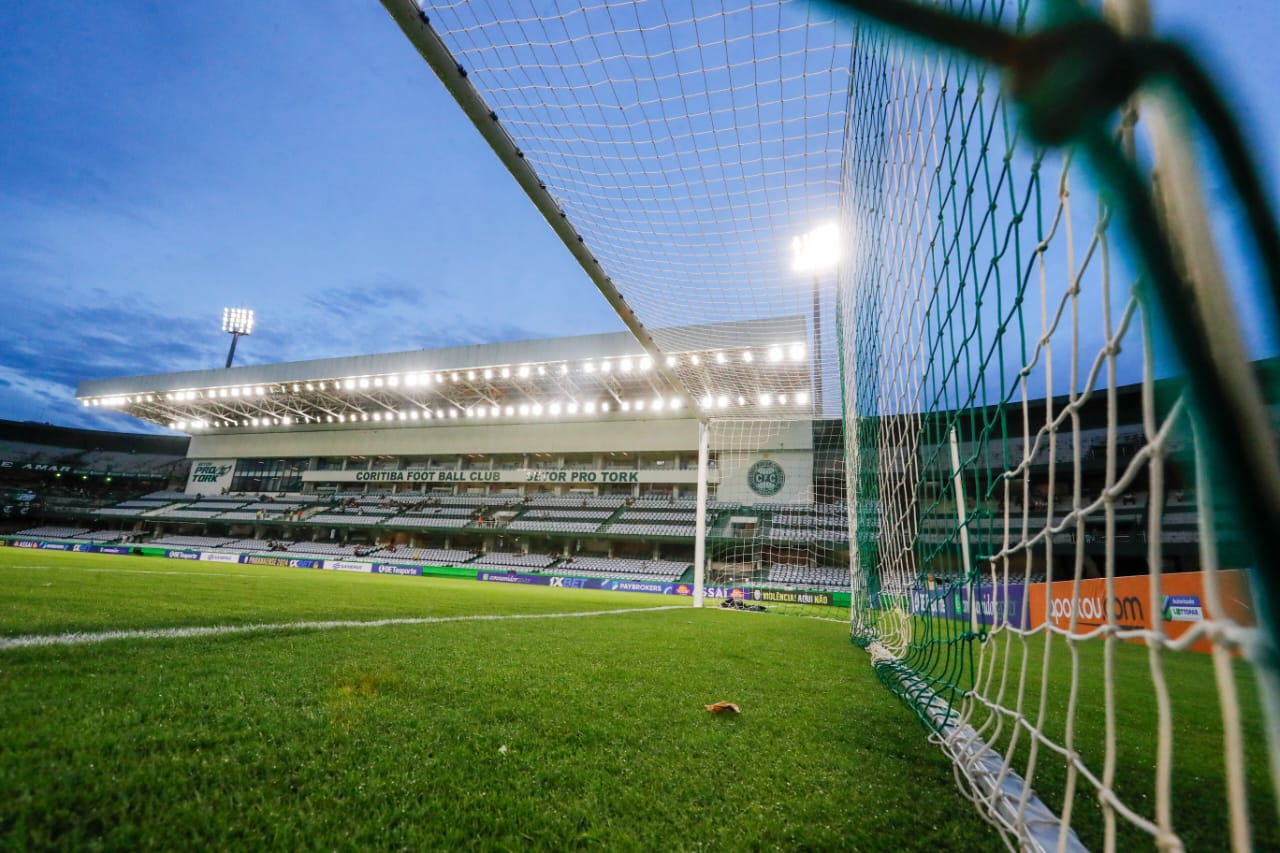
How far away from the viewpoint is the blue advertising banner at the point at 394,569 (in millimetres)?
22609

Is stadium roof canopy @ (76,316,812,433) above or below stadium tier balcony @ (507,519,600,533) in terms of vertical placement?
above

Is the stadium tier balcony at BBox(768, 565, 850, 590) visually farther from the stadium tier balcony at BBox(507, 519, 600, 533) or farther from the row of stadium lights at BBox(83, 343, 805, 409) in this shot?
the stadium tier balcony at BBox(507, 519, 600, 533)

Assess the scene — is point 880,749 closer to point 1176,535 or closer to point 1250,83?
point 1250,83

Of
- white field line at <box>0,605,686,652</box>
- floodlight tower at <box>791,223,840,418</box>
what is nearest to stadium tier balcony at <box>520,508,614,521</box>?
floodlight tower at <box>791,223,840,418</box>

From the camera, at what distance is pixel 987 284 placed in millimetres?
2084

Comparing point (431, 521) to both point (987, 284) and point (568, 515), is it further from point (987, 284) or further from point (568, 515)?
point (987, 284)

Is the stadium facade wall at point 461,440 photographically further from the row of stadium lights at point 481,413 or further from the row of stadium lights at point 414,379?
the row of stadium lights at point 414,379

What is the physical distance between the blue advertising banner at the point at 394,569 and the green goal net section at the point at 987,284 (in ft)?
55.4

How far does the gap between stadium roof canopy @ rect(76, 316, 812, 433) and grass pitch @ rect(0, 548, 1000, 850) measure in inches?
585

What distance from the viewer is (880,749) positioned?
200 centimetres

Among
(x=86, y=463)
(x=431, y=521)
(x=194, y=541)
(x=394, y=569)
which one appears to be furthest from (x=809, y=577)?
(x=86, y=463)

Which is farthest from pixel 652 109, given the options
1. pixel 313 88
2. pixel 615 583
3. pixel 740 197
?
pixel 313 88

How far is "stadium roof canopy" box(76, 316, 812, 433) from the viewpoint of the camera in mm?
21875

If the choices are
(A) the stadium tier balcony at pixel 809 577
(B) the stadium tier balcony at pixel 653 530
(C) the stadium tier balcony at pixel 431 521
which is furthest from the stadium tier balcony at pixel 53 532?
(A) the stadium tier balcony at pixel 809 577
